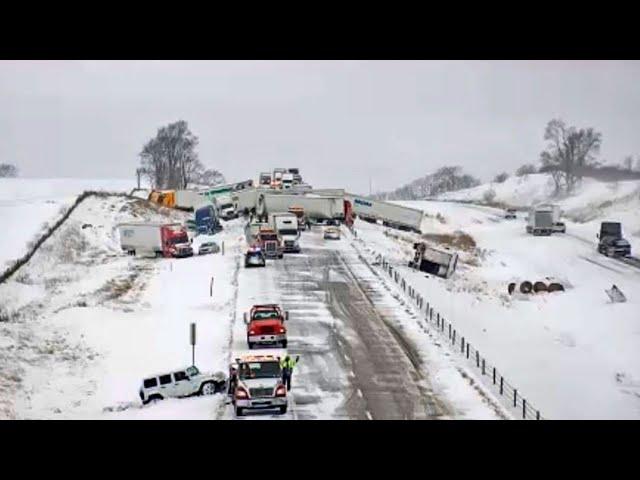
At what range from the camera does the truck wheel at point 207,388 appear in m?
22.0

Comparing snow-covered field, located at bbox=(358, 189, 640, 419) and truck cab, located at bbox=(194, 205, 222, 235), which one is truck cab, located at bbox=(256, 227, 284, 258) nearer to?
snow-covered field, located at bbox=(358, 189, 640, 419)

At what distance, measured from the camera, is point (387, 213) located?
59969 mm

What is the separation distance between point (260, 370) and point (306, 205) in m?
36.9

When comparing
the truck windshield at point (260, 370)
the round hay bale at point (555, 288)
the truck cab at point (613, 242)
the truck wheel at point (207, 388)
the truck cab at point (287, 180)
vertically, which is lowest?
the truck wheel at point (207, 388)

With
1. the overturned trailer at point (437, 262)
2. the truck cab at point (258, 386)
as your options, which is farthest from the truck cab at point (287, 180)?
the truck cab at point (258, 386)

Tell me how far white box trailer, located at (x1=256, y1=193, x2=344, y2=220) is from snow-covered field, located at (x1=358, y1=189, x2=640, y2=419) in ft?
7.93

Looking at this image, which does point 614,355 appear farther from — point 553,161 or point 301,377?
point 553,161

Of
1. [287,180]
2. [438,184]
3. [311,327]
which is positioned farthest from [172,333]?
[438,184]

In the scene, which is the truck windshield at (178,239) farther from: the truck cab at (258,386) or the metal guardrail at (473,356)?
the truck cab at (258,386)

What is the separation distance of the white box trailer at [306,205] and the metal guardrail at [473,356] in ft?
61.4

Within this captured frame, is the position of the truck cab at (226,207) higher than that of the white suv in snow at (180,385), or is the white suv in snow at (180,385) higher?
the truck cab at (226,207)

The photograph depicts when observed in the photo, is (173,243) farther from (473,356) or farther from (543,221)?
(543,221)
